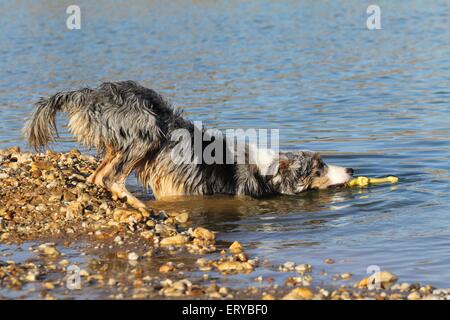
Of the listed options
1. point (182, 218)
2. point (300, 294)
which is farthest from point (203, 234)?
point (300, 294)

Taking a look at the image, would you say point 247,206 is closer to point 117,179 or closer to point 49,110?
point 117,179

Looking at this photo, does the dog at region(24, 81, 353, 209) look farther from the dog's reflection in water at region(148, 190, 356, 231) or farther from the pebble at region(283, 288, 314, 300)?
the pebble at region(283, 288, 314, 300)

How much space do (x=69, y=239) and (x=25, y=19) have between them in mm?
19871

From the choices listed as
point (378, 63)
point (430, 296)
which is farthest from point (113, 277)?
point (378, 63)

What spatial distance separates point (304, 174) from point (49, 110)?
3.27m

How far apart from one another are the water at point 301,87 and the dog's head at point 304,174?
0.66 ft

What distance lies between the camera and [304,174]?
9.68 m

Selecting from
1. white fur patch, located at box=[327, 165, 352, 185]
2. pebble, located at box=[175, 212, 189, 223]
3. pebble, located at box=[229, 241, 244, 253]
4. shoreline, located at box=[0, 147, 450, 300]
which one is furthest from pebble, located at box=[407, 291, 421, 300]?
white fur patch, located at box=[327, 165, 352, 185]

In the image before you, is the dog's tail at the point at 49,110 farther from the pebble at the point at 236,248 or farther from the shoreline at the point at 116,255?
the pebble at the point at 236,248

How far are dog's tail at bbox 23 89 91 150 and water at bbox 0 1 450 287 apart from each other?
1.59 meters

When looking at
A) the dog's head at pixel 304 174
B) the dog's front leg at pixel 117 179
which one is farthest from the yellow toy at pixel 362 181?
the dog's front leg at pixel 117 179

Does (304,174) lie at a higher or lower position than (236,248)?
higher

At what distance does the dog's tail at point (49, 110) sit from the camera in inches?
327

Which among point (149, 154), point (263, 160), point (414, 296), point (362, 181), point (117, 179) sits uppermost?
point (149, 154)
